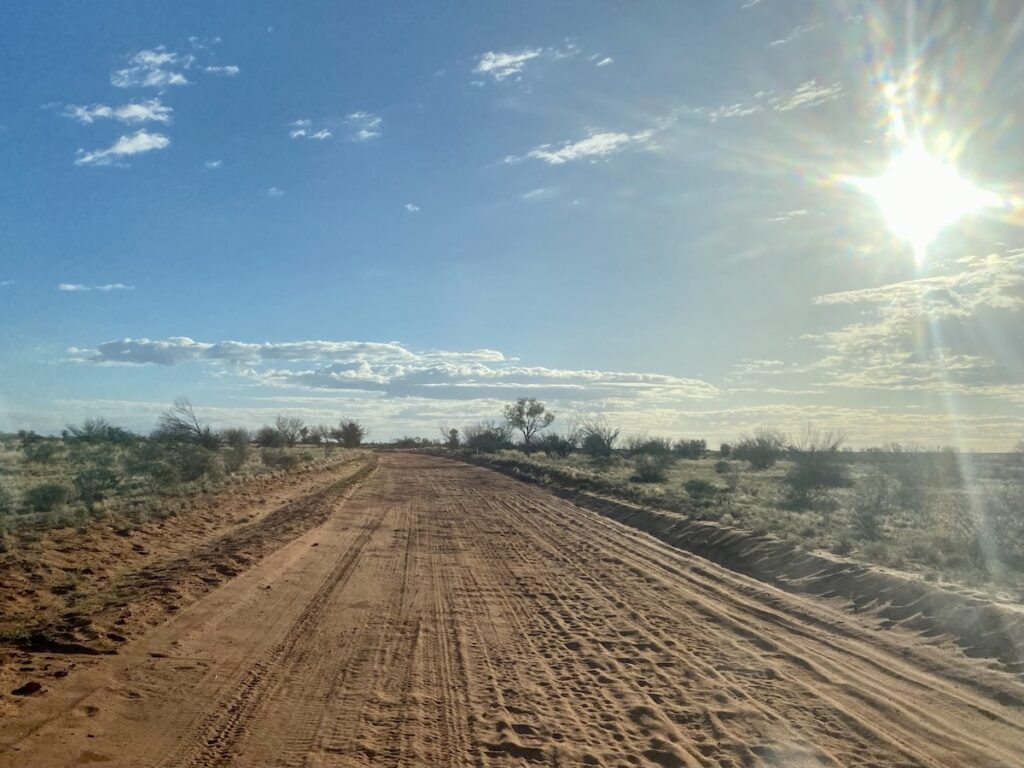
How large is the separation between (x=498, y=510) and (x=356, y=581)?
535 inches

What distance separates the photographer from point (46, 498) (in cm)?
1859

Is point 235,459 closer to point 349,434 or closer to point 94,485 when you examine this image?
point 94,485

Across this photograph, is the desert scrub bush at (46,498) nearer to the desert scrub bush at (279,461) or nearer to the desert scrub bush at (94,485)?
the desert scrub bush at (94,485)

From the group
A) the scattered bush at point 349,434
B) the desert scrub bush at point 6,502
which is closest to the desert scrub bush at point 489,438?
the scattered bush at point 349,434

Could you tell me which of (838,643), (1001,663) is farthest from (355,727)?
(1001,663)

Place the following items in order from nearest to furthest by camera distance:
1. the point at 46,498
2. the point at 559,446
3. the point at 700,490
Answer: the point at 46,498
the point at 700,490
the point at 559,446

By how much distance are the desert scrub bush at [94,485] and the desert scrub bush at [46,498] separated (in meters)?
0.52

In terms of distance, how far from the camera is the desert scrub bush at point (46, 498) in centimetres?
1820

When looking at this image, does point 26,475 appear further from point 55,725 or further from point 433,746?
point 433,746

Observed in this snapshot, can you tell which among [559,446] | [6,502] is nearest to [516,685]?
[6,502]

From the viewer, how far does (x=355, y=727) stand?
6516 millimetres

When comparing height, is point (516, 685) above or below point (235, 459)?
A: below

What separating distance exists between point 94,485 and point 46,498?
343 cm

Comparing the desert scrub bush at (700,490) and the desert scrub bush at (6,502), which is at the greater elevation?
the desert scrub bush at (700,490)
